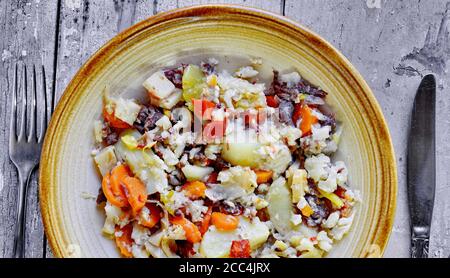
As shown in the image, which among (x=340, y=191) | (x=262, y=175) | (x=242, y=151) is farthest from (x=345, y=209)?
(x=242, y=151)

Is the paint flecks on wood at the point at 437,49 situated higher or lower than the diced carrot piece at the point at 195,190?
higher

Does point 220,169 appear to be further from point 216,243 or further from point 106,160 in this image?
point 106,160

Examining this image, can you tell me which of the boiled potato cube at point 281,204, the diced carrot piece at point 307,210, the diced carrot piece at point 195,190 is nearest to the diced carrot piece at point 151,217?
the diced carrot piece at point 195,190

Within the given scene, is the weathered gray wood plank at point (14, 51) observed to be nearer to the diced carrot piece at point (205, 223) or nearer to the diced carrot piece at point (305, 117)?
the diced carrot piece at point (205, 223)

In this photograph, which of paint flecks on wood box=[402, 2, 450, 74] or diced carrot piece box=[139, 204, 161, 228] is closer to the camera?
diced carrot piece box=[139, 204, 161, 228]

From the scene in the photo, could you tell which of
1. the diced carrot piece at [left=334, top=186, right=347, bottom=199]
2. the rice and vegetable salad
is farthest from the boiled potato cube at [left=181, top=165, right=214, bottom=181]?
the diced carrot piece at [left=334, top=186, right=347, bottom=199]

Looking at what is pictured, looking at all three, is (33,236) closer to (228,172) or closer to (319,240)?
(228,172)

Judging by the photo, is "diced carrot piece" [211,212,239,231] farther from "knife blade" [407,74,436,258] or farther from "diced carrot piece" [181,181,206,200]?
"knife blade" [407,74,436,258]

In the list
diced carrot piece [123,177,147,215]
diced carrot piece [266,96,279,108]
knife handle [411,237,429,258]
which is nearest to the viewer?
diced carrot piece [123,177,147,215]
